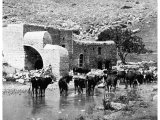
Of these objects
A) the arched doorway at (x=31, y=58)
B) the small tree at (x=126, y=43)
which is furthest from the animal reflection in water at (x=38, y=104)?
the small tree at (x=126, y=43)

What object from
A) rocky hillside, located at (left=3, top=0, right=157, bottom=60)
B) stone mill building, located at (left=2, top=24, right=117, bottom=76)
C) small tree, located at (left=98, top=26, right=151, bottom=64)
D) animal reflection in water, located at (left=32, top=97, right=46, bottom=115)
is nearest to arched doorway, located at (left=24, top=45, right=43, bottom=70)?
stone mill building, located at (left=2, top=24, right=117, bottom=76)

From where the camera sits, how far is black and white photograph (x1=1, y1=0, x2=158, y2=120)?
14.8 metres

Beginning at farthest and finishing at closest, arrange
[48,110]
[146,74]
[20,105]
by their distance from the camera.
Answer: [146,74] < [20,105] < [48,110]

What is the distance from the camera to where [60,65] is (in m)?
28.3

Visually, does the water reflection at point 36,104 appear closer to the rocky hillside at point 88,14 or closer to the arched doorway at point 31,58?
the arched doorway at point 31,58

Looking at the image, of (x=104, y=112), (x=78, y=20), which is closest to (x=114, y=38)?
(x=78, y=20)

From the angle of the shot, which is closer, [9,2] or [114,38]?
[114,38]

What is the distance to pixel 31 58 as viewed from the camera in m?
31.1

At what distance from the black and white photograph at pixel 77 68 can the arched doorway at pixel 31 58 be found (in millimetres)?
91

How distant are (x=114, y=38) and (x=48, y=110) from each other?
103 feet

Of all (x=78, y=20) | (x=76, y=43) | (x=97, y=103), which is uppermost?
(x=78, y=20)

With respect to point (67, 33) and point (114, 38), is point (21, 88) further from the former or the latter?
point (114, 38)

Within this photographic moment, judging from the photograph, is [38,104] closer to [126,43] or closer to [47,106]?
[47,106]

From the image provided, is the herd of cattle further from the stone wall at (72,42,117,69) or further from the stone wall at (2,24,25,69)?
the stone wall at (72,42,117,69)
